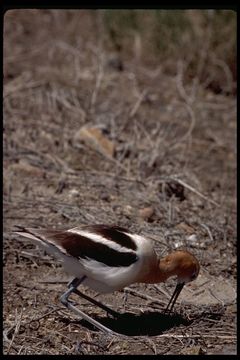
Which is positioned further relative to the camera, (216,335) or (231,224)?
(231,224)

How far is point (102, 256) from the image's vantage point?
4.97 metres

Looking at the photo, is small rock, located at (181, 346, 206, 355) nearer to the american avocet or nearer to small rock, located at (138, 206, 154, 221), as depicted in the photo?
the american avocet

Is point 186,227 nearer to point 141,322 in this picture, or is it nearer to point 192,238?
point 192,238

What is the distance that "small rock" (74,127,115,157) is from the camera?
26.8ft

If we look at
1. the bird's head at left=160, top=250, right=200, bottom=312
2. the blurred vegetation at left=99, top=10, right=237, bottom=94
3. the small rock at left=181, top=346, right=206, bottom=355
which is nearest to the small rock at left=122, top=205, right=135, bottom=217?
the bird's head at left=160, top=250, right=200, bottom=312

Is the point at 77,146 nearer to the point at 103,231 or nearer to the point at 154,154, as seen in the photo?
the point at 154,154

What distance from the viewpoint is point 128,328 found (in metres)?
5.30

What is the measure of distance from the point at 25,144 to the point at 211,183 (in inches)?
77.9

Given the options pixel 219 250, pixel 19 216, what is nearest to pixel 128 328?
pixel 219 250

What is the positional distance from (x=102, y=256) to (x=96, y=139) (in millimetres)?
3420

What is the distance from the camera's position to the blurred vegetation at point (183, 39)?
10828mm

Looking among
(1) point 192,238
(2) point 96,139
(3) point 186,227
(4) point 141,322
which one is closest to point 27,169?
(2) point 96,139
